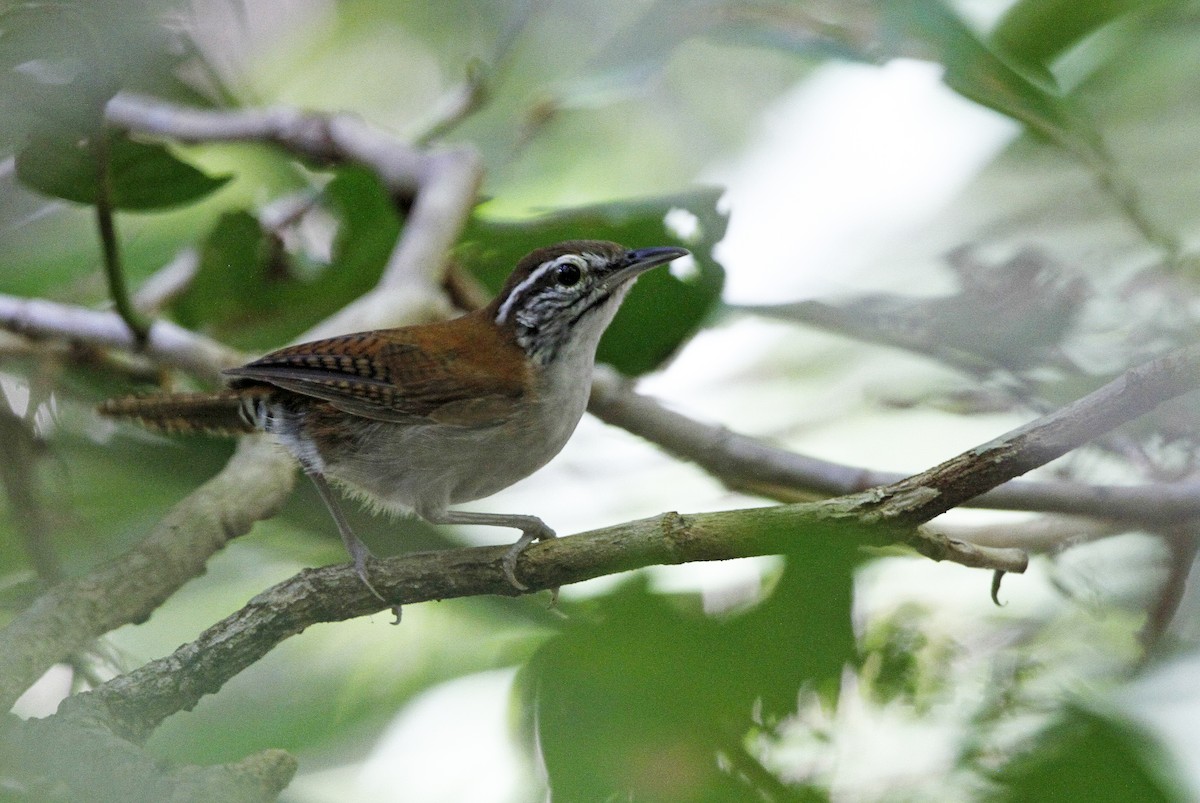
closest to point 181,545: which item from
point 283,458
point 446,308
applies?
point 283,458

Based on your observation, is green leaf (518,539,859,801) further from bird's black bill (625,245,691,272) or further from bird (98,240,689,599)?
bird's black bill (625,245,691,272)

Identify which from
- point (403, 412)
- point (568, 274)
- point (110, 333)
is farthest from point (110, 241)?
point (568, 274)

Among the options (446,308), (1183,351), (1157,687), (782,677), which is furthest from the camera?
(446,308)

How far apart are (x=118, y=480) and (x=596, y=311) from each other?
1.74 metres

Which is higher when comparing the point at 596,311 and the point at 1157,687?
the point at 596,311

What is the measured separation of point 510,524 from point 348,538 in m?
0.38

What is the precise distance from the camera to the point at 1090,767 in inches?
27.1

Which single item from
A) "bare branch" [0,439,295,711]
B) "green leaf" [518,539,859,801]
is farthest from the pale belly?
A: "green leaf" [518,539,859,801]

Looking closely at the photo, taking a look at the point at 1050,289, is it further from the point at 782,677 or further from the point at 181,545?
the point at 782,677

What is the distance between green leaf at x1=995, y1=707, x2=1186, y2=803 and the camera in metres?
0.67

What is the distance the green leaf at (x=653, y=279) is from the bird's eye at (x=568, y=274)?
391 millimetres

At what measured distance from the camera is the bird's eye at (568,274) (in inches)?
126

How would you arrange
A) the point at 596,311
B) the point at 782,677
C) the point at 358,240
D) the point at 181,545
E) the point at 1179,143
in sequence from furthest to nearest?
the point at 358,240
the point at 1179,143
the point at 596,311
the point at 181,545
the point at 782,677

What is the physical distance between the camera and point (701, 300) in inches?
141
